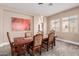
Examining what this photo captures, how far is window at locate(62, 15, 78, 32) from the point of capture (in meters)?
5.37

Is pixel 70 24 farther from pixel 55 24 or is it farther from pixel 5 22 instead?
pixel 5 22

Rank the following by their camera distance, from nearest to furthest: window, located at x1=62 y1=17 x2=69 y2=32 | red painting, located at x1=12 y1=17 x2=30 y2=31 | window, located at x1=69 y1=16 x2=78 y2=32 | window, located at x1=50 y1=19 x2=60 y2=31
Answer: window, located at x1=69 y1=16 x2=78 y2=32 → red painting, located at x1=12 y1=17 x2=30 y2=31 → window, located at x1=62 y1=17 x2=69 y2=32 → window, located at x1=50 y1=19 x2=60 y2=31

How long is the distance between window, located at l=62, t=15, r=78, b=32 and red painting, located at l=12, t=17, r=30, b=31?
3.05 metres

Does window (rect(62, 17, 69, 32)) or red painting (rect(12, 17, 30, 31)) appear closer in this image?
red painting (rect(12, 17, 30, 31))

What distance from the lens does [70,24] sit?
5812mm

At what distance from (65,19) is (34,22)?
2694 millimetres

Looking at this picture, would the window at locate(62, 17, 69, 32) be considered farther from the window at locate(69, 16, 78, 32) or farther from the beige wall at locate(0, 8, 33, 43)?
the beige wall at locate(0, 8, 33, 43)

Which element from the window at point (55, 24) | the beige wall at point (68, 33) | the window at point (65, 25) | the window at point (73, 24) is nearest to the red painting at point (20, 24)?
the window at point (55, 24)

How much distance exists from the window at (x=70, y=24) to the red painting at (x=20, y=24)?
3.05m

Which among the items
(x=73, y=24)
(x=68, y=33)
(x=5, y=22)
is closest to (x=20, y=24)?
(x=5, y=22)

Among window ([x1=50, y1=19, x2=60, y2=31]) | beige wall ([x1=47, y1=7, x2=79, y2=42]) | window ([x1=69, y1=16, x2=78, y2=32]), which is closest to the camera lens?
beige wall ([x1=47, y1=7, x2=79, y2=42])

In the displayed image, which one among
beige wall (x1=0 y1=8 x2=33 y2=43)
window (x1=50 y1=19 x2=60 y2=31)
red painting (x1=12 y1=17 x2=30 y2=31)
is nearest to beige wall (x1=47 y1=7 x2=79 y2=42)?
window (x1=50 y1=19 x2=60 y2=31)

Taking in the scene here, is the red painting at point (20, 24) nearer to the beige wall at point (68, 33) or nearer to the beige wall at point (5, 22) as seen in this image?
the beige wall at point (5, 22)

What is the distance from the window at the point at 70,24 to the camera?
537 cm
